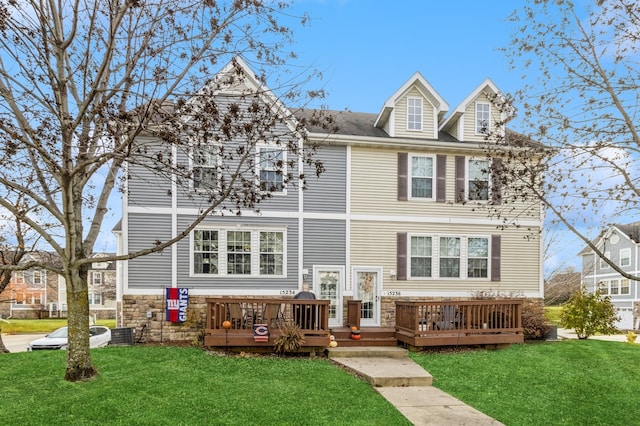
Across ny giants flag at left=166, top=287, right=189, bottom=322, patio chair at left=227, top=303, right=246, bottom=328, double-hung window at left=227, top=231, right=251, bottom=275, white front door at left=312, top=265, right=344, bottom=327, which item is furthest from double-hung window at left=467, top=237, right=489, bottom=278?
ny giants flag at left=166, top=287, right=189, bottom=322

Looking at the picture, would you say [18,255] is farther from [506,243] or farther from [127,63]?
[506,243]

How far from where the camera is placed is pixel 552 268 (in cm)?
2352

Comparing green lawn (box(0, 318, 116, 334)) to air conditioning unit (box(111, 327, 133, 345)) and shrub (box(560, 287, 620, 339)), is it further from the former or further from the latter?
shrub (box(560, 287, 620, 339))

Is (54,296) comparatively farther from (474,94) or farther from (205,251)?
(474,94)

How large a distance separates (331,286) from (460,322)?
158 inches

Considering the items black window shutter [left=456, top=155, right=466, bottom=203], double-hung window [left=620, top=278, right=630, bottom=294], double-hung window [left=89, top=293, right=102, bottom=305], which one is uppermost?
black window shutter [left=456, top=155, right=466, bottom=203]

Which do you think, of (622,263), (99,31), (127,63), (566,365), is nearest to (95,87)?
(127,63)

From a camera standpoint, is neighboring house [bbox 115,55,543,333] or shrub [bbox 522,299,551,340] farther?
shrub [bbox 522,299,551,340]

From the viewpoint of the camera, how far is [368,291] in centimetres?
1351

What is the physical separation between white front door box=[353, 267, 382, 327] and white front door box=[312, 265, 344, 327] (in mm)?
502

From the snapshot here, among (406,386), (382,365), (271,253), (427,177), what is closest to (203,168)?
(406,386)

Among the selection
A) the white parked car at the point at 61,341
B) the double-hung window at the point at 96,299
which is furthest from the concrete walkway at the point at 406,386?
the double-hung window at the point at 96,299

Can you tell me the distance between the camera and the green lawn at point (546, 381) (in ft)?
21.4

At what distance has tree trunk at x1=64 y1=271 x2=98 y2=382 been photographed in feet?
23.2
